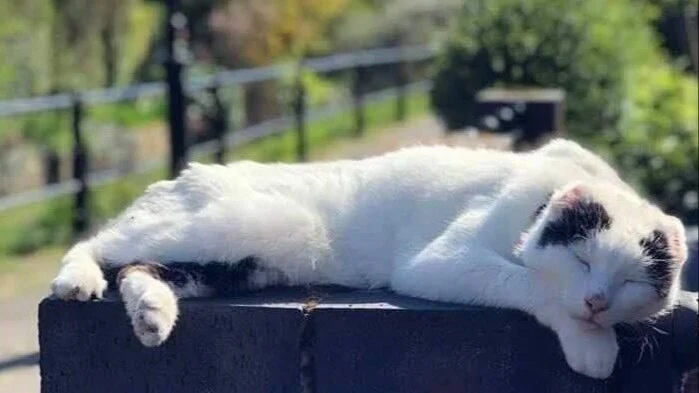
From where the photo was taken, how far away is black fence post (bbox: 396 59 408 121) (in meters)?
21.0

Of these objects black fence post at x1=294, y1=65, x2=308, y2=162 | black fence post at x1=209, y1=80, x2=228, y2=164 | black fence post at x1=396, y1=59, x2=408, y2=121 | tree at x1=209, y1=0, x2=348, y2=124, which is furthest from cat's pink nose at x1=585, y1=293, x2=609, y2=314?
black fence post at x1=396, y1=59, x2=408, y2=121

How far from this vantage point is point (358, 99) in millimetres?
19203

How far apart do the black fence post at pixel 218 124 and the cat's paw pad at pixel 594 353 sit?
10389 mm

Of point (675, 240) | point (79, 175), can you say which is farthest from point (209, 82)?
point (675, 240)

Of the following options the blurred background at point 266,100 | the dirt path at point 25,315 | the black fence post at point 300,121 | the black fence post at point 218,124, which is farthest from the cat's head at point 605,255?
the black fence post at point 300,121

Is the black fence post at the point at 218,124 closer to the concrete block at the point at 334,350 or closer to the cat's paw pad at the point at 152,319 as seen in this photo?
the concrete block at the point at 334,350

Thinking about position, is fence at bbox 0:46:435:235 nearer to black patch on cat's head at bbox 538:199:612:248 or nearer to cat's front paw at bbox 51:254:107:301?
cat's front paw at bbox 51:254:107:301

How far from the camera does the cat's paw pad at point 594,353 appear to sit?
12.5 feet

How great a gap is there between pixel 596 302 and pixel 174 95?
752cm

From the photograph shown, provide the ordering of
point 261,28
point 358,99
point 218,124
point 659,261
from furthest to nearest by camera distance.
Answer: point 261,28 < point 358,99 < point 218,124 < point 659,261

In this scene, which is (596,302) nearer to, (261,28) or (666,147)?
(666,147)

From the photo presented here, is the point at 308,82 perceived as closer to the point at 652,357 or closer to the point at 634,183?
the point at 634,183

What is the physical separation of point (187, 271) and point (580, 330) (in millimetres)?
1191

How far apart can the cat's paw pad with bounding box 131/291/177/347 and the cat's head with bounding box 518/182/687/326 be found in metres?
0.99
